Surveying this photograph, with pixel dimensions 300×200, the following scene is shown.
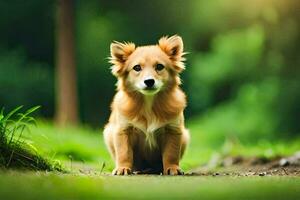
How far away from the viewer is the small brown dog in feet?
24.0

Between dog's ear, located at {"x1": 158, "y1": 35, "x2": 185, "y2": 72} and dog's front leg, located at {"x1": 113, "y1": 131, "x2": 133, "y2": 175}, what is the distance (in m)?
0.79

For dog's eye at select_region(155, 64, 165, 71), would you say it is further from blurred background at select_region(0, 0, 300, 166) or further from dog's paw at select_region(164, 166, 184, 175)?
blurred background at select_region(0, 0, 300, 166)

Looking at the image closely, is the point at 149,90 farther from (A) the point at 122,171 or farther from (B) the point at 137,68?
(A) the point at 122,171

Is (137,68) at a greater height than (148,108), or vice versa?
(137,68)

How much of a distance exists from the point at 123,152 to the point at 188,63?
1318cm

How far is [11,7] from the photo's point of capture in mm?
20062

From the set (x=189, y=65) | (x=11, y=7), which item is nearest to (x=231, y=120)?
(x=189, y=65)

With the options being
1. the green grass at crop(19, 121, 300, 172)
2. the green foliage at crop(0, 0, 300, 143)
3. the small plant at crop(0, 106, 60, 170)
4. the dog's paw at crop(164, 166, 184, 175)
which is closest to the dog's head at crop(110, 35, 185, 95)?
the dog's paw at crop(164, 166, 184, 175)

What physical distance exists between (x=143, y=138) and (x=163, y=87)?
0.48 meters

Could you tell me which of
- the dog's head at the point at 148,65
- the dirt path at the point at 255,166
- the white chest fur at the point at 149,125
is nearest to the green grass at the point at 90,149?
the dirt path at the point at 255,166

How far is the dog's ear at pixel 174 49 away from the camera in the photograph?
7637mm

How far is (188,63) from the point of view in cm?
2041

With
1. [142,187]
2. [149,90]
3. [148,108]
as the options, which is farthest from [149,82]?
[142,187]

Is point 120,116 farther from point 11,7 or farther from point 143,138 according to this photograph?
point 11,7
